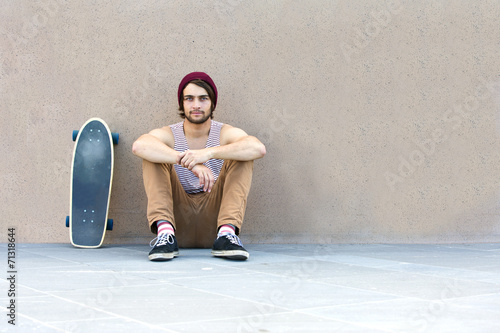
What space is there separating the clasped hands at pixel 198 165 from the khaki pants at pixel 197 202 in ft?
0.48

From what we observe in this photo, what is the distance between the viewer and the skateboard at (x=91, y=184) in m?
3.55

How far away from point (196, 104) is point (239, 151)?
1.36 feet

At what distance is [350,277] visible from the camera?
254 cm

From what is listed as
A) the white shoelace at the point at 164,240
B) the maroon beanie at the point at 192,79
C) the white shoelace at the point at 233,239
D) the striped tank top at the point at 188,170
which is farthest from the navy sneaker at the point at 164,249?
the maroon beanie at the point at 192,79

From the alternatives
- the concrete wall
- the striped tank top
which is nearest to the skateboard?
the concrete wall

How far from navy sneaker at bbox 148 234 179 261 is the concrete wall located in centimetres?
72

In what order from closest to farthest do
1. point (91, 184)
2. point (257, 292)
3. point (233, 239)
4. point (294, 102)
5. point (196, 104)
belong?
point (257, 292) < point (233, 239) < point (196, 104) < point (91, 184) < point (294, 102)

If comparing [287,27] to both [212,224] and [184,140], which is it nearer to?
[184,140]

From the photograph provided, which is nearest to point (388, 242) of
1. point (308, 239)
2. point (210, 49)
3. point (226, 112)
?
point (308, 239)

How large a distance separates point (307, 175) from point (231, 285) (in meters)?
1.63

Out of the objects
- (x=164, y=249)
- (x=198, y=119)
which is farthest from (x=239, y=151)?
(x=164, y=249)

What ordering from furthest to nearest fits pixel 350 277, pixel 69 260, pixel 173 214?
pixel 173 214, pixel 69 260, pixel 350 277

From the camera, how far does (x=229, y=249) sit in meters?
3.03

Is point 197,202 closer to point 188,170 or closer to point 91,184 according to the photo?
point 188,170
